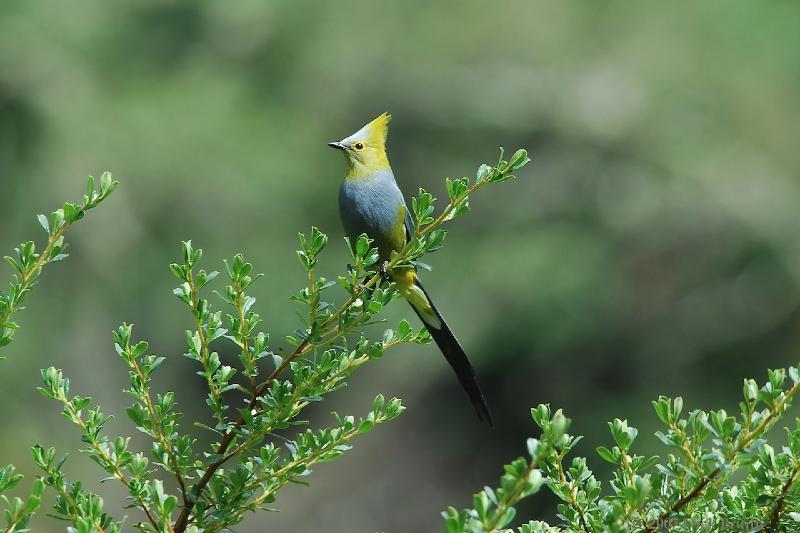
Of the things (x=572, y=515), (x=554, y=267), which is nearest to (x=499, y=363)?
(x=554, y=267)

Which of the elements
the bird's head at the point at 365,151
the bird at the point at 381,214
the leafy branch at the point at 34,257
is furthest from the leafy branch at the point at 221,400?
the bird's head at the point at 365,151

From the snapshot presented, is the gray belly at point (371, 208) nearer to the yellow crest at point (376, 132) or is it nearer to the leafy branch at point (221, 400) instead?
the yellow crest at point (376, 132)

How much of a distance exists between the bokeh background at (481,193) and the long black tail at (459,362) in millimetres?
5826

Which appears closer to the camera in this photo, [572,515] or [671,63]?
[572,515]

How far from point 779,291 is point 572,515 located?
7639 mm

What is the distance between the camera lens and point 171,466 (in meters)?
1.56

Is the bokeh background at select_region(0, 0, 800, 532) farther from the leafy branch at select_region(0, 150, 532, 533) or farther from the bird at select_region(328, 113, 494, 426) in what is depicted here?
the leafy branch at select_region(0, 150, 532, 533)

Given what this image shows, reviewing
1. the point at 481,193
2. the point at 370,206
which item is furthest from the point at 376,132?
the point at 481,193

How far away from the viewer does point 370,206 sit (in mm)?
2699

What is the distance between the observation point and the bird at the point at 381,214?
2.57 metres

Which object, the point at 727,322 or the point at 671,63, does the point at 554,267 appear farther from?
the point at 671,63

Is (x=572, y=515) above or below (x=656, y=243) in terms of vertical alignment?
below

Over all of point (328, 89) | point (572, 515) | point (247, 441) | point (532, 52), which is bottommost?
point (572, 515)

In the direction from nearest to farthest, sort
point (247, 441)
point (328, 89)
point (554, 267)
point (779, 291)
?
point (247, 441) < point (779, 291) < point (554, 267) < point (328, 89)
